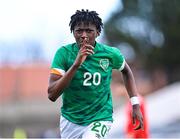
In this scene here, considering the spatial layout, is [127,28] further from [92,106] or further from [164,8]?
[92,106]

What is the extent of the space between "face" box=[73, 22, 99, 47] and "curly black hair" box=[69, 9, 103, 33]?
1.7 inches

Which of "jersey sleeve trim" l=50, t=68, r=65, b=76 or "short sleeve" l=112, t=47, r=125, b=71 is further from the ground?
"short sleeve" l=112, t=47, r=125, b=71

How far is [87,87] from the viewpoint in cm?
790

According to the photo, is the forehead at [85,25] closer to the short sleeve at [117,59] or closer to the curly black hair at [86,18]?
the curly black hair at [86,18]

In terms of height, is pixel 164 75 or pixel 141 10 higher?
pixel 141 10

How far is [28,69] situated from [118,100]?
9.23 metres

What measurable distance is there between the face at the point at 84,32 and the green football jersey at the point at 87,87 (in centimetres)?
21

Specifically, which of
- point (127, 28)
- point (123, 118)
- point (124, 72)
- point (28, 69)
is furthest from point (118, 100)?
point (124, 72)

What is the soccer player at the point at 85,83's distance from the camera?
306 inches

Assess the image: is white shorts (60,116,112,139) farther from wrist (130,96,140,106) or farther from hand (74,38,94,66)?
hand (74,38,94,66)

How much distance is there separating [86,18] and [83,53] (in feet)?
1.51

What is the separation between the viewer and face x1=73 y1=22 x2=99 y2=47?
7.69 m

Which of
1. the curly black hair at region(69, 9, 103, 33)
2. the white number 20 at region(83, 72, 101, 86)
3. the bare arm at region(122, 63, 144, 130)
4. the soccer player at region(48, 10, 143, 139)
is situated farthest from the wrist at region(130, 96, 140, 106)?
the curly black hair at region(69, 9, 103, 33)

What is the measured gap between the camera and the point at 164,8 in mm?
55156
